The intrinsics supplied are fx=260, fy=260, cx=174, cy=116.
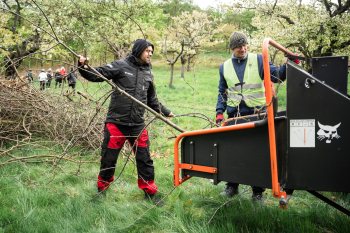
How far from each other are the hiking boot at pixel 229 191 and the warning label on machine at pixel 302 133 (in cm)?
181

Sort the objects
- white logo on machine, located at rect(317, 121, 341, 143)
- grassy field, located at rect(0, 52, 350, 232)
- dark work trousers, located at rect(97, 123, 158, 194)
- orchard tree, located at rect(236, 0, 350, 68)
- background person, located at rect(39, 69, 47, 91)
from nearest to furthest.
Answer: white logo on machine, located at rect(317, 121, 341, 143) < grassy field, located at rect(0, 52, 350, 232) < dark work trousers, located at rect(97, 123, 158, 194) < background person, located at rect(39, 69, 47, 91) < orchard tree, located at rect(236, 0, 350, 68)

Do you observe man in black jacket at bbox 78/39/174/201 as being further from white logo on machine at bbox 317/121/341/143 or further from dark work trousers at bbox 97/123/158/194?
white logo on machine at bbox 317/121/341/143

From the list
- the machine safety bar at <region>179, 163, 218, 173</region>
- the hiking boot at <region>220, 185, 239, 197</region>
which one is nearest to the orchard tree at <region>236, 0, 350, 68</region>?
the hiking boot at <region>220, 185, 239, 197</region>

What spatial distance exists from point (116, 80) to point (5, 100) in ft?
10.1

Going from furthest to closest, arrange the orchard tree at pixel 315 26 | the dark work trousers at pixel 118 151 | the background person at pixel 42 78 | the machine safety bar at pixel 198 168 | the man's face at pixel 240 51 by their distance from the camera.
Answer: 1. the orchard tree at pixel 315 26
2. the background person at pixel 42 78
3. the man's face at pixel 240 51
4. the dark work trousers at pixel 118 151
5. the machine safety bar at pixel 198 168

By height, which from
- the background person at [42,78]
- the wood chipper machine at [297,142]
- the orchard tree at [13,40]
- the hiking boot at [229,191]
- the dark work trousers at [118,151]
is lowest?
the hiking boot at [229,191]

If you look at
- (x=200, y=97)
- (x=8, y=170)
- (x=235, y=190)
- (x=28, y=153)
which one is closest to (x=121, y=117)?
(x=235, y=190)

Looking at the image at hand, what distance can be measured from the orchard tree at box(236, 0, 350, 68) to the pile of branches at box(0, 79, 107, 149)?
944cm

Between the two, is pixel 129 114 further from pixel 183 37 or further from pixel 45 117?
pixel 183 37

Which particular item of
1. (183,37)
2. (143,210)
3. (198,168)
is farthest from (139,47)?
(183,37)

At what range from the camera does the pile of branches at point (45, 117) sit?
4.96 metres

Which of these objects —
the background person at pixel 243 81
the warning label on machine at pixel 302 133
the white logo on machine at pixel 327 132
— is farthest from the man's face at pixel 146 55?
the white logo on machine at pixel 327 132

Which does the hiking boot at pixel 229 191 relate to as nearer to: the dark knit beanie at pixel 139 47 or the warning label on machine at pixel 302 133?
the warning label on machine at pixel 302 133

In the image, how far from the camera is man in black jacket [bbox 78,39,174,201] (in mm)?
3043
